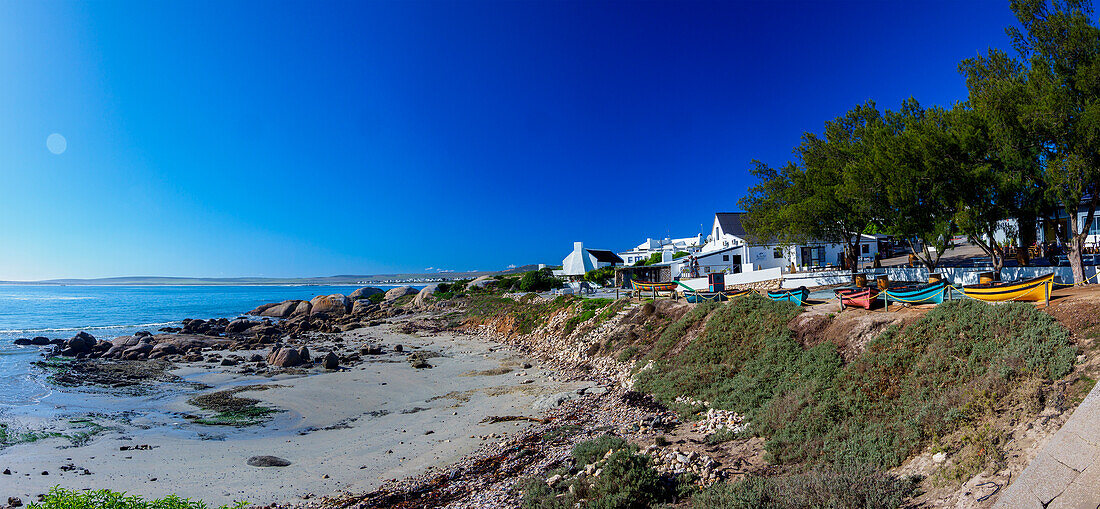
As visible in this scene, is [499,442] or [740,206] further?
[740,206]

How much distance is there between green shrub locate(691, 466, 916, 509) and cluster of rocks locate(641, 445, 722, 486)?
31.9 inches

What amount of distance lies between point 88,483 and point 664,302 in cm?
2140

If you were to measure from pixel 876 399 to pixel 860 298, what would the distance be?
259 inches

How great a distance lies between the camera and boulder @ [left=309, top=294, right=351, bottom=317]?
59025 mm

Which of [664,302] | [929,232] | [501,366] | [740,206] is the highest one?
[740,206]

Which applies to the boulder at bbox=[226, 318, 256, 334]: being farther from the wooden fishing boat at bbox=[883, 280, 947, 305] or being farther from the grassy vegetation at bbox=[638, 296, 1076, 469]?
the wooden fishing boat at bbox=[883, 280, 947, 305]

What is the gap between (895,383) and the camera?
9531 millimetres

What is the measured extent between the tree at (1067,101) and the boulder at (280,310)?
66729 millimetres

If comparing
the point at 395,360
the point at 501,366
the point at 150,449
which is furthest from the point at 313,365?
the point at 150,449

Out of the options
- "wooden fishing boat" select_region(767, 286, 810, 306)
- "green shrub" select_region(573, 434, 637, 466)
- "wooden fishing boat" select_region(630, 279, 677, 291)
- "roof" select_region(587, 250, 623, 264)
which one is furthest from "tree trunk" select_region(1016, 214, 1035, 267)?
"roof" select_region(587, 250, 623, 264)

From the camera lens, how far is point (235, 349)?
108ft

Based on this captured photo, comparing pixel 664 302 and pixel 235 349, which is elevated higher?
pixel 664 302

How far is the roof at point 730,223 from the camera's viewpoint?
46.3 meters

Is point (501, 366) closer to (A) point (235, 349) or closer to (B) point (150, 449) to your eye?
(B) point (150, 449)
